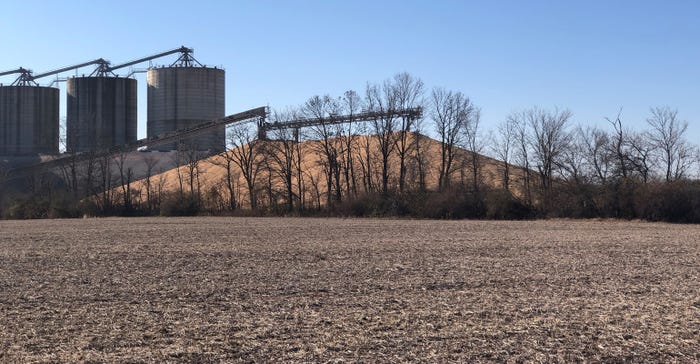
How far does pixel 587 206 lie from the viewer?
151 ft

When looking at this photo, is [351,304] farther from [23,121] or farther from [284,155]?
[23,121]

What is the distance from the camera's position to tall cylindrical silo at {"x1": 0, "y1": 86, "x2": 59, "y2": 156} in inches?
3440

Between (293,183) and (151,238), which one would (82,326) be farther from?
(293,183)

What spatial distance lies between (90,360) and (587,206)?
42058 millimetres

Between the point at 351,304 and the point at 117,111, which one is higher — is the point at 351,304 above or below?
below

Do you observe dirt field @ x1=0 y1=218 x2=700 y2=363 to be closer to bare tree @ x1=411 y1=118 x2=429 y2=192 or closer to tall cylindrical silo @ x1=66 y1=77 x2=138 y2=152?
bare tree @ x1=411 y1=118 x2=429 y2=192

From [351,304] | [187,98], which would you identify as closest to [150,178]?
[187,98]

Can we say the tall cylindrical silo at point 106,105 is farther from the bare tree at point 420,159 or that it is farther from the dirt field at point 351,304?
the dirt field at point 351,304

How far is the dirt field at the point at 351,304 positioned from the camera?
347 inches

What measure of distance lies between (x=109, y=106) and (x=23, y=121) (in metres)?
11.3

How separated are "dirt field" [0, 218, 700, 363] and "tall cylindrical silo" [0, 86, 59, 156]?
7130 cm

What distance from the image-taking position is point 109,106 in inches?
3388

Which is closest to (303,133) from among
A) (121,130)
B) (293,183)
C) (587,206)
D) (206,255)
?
(293,183)

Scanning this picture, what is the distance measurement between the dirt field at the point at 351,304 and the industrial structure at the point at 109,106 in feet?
201
